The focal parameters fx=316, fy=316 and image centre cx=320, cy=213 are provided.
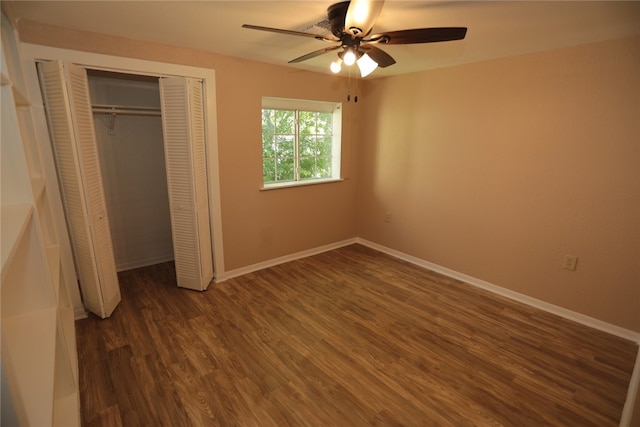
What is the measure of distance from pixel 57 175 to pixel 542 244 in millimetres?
4083

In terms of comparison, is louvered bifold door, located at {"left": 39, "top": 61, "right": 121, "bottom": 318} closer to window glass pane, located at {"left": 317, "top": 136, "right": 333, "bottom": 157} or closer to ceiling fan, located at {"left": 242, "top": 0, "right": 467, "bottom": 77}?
ceiling fan, located at {"left": 242, "top": 0, "right": 467, "bottom": 77}

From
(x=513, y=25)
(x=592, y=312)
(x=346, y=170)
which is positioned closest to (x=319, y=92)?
(x=346, y=170)

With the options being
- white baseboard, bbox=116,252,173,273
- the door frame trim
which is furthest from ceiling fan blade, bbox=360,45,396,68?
white baseboard, bbox=116,252,173,273

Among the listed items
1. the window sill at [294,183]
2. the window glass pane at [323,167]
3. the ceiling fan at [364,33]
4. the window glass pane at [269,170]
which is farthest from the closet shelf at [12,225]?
the window glass pane at [323,167]

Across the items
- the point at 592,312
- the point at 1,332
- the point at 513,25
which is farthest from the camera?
the point at 592,312

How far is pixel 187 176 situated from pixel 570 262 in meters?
3.45

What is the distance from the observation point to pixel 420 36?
1.69 meters

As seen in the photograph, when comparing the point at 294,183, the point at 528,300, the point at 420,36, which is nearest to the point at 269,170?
the point at 294,183

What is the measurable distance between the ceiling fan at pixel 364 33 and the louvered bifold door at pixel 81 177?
1548 mm

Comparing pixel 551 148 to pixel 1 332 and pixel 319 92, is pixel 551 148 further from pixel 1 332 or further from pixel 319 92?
pixel 1 332

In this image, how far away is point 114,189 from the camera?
3.48 meters

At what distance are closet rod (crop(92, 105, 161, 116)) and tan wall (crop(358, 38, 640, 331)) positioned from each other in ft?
8.52

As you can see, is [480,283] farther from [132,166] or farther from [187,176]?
[132,166]

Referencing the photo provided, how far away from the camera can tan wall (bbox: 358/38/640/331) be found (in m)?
2.43
